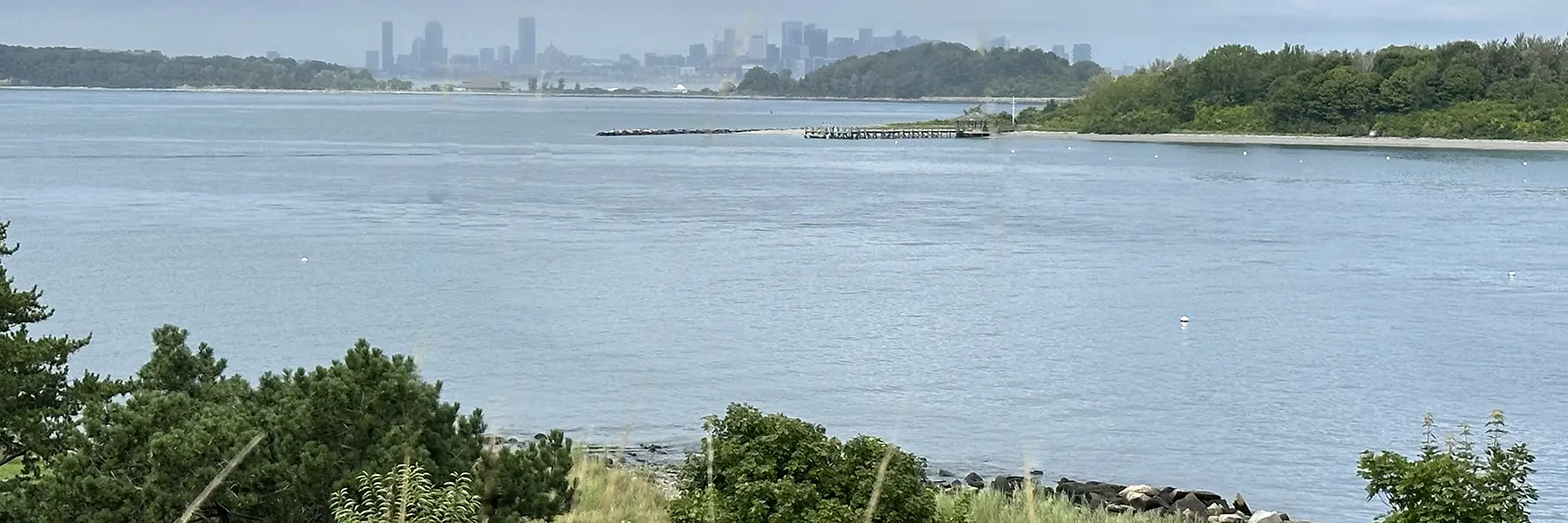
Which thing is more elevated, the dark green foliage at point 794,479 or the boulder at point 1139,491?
the dark green foliage at point 794,479

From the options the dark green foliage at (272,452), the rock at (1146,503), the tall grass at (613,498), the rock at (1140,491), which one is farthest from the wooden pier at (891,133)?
the dark green foliage at (272,452)

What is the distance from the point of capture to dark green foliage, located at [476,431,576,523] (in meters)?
10.8

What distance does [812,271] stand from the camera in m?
42.9

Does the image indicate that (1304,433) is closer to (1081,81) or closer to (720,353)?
(720,353)

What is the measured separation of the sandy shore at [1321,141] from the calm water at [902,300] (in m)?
43.9

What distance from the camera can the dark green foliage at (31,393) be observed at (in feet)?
39.8

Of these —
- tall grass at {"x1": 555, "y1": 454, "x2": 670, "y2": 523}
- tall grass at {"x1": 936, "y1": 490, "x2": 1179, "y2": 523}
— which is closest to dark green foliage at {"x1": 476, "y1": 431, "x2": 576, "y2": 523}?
tall grass at {"x1": 555, "y1": 454, "x2": 670, "y2": 523}

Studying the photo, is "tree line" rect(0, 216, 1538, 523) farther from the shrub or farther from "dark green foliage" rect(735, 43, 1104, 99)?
"dark green foliage" rect(735, 43, 1104, 99)

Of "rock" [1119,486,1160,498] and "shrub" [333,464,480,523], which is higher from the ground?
"shrub" [333,464,480,523]

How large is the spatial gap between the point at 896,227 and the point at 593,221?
31.1 ft

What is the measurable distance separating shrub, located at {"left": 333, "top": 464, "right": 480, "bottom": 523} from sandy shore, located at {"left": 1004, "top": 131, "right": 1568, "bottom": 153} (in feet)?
408

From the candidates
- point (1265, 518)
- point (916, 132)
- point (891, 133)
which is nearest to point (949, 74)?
point (891, 133)

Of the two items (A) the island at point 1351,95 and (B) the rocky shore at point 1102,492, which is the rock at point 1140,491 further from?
(A) the island at point 1351,95

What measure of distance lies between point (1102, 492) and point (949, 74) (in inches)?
4544
